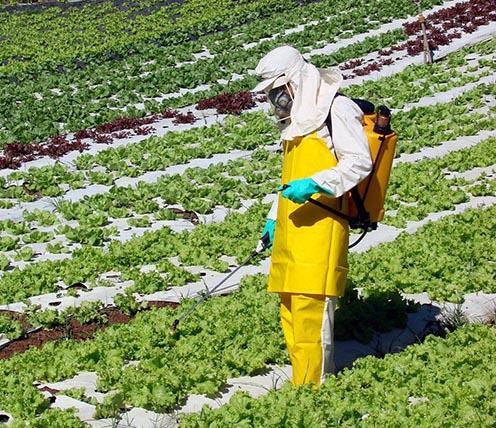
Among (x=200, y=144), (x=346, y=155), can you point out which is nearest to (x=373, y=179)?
(x=346, y=155)

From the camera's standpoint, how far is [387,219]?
11.5 m

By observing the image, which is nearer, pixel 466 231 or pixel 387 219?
pixel 466 231

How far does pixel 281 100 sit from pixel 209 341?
242cm

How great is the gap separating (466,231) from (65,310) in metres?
4.66

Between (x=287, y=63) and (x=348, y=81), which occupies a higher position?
(x=287, y=63)

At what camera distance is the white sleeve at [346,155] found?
5.82 m

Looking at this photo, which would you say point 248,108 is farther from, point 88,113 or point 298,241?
point 298,241

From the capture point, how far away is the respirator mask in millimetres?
6027

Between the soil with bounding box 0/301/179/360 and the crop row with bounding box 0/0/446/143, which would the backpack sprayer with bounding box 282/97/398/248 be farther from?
the crop row with bounding box 0/0/446/143

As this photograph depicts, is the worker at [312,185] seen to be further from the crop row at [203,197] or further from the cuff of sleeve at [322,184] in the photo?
the crop row at [203,197]

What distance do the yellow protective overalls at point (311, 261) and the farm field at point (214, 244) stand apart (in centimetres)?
32

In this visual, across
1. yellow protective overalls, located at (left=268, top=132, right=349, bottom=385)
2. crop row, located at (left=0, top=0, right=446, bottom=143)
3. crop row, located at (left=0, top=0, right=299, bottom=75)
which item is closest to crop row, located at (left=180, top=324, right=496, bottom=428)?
yellow protective overalls, located at (left=268, top=132, right=349, bottom=385)

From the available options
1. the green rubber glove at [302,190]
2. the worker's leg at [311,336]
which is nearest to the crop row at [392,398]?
the worker's leg at [311,336]

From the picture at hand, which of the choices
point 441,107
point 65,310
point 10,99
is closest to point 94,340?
point 65,310
